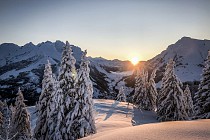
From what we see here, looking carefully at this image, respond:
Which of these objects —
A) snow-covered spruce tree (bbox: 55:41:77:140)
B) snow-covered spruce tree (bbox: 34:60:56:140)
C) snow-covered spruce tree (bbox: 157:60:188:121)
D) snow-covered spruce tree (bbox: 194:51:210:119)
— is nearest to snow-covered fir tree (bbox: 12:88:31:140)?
snow-covered spruce tree (bbox: 34:60:56:140)

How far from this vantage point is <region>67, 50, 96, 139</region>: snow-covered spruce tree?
70.1 feet

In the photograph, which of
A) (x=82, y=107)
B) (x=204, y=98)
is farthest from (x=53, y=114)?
(x=204, y=98)

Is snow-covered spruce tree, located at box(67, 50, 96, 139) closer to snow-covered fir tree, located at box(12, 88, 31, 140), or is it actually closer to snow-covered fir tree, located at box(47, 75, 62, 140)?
snow-covered fir tree, located at box(47, 75, 62, 140)

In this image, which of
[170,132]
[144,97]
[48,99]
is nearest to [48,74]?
[48,99]

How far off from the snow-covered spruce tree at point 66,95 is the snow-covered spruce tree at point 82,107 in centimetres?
46

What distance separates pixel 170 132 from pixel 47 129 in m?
18.6

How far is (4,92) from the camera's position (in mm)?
173625

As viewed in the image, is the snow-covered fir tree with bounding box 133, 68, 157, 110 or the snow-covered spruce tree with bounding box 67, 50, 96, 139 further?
Answer: the snow-covered fir tree with bounding box 133, 68, 157, 110

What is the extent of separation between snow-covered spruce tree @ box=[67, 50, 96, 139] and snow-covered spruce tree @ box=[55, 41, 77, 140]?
0.46 meters

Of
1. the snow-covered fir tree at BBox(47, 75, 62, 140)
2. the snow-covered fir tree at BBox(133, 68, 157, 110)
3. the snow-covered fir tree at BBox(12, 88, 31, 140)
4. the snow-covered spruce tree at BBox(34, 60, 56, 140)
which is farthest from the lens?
the snow-covered fir tree at BBox(133, 68, 157, 110)

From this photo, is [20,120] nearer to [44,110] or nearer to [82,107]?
[44,110]

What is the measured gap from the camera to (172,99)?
3797cm

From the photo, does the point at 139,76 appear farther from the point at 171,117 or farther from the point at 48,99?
the point at 48,99

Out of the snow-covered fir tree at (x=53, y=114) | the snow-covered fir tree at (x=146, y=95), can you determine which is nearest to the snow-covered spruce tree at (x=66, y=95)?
the snow-covered fir tree at (x=53, y=114)
